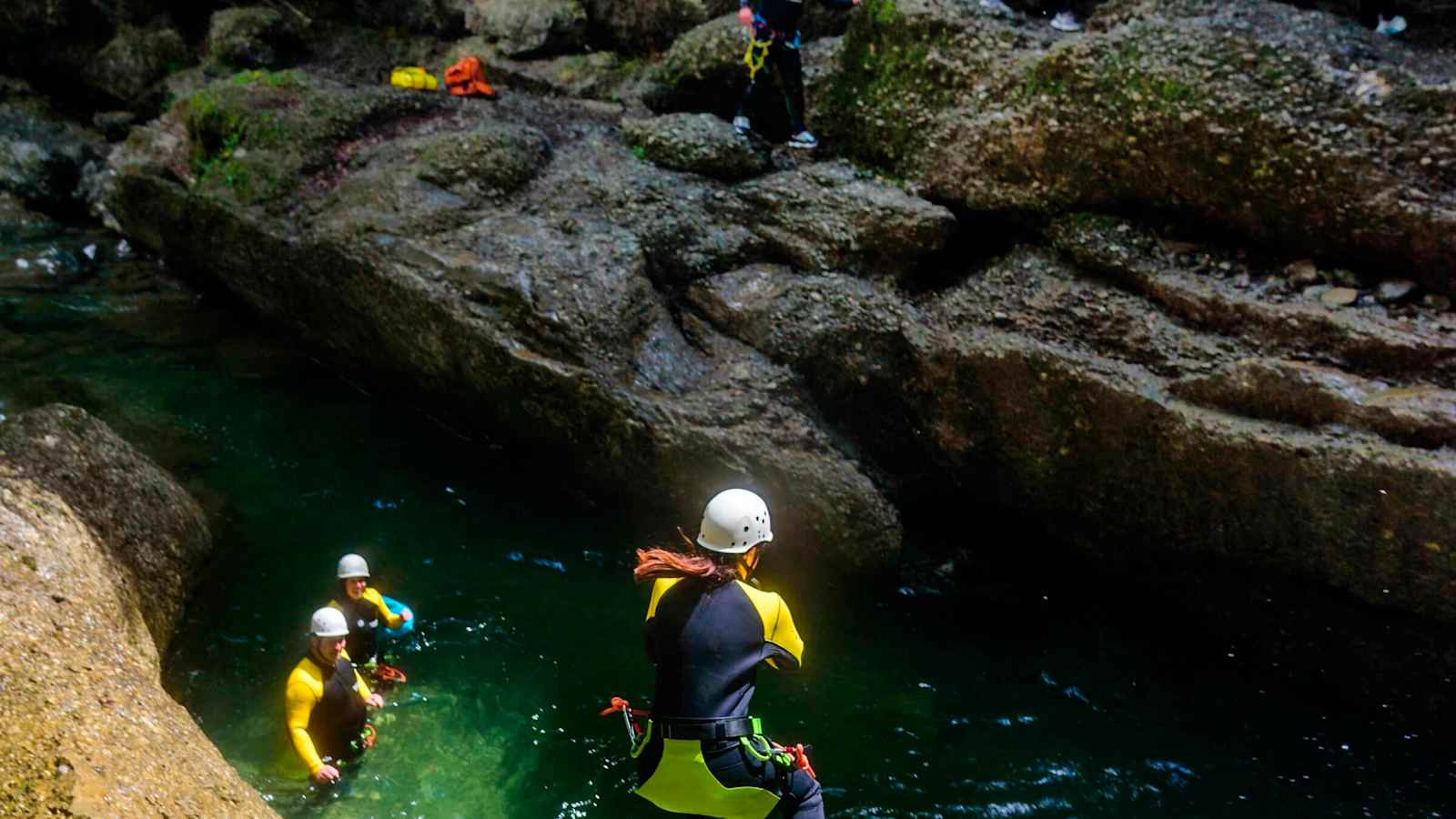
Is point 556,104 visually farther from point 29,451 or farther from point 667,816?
point 667,816

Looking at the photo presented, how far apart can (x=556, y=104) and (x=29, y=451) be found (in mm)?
7908

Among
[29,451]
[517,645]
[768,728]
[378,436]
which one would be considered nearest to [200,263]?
[378,436]

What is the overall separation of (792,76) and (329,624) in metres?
7.12

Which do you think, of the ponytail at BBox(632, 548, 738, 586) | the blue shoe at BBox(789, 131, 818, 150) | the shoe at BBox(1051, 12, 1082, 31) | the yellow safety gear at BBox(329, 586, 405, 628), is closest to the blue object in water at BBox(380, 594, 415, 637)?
the yellow safety gear at BBox(329, 586, 405, 628)

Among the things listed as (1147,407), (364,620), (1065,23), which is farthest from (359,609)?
(1065,23)

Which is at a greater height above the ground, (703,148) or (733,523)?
(703,148)

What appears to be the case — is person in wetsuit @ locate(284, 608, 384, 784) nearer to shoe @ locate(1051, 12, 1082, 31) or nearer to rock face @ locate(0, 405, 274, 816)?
rock face @ locate(0, 405, 274, 816)

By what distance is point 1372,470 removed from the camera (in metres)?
6.37

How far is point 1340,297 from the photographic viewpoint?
23.2 ft

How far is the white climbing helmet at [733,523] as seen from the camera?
4.65 meters

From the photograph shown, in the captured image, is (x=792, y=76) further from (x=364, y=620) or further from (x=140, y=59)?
(x=140, y=59)

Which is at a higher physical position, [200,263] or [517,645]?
[200,263]

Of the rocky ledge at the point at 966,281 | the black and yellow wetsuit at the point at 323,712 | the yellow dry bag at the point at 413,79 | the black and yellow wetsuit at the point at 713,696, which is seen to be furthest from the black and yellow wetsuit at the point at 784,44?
the black and yellow wetsuit at the point at 323,712

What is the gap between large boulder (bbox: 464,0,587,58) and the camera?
14.0 metres
